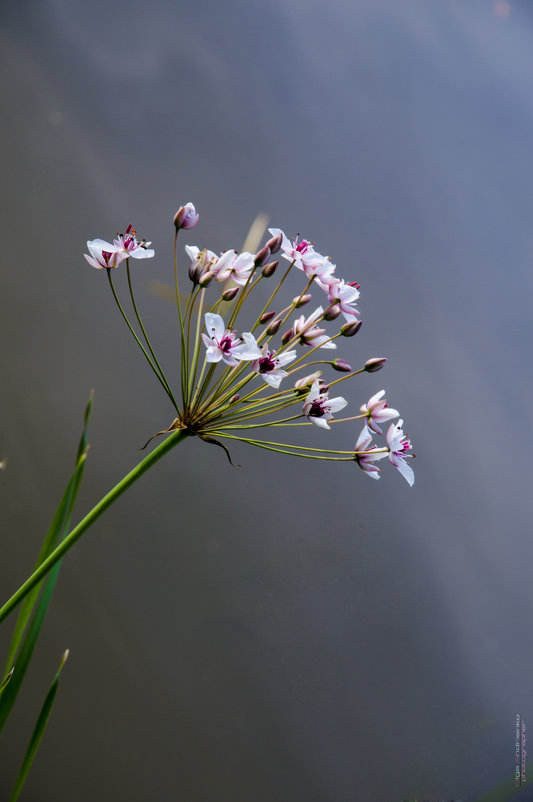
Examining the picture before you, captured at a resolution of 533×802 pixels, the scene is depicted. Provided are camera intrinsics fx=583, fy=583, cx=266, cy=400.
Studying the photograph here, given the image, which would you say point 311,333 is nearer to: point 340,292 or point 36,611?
point 340,292

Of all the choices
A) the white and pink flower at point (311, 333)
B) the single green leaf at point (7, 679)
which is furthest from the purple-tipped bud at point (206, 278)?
the single green leaf at point (7, 679)

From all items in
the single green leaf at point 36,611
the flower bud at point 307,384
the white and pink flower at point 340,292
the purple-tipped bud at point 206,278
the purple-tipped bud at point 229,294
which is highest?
the purple-tipped bud at point 206,278

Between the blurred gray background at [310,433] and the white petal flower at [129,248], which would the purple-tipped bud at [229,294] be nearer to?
the white petal flower at [129,248]

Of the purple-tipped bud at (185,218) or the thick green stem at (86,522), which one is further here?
the purple-tipped bud at (185,218)

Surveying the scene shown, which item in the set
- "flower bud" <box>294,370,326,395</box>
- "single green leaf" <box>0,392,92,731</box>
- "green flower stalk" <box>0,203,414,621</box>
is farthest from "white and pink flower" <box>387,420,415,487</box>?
"single green leaf" <box>0,392,92,731</box>

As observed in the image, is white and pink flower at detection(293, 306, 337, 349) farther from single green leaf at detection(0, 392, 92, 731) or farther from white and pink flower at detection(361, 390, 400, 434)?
single green leaf at detection(0, 392, 92, 731)

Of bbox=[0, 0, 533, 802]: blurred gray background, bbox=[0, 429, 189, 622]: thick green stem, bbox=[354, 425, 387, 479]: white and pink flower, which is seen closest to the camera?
bbox=[0, 429, 189, 622]: thick green stem

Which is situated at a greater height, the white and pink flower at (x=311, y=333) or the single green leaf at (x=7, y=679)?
the white and pink flower at (x=311, y=333)

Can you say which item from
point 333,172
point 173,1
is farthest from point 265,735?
point 173,1
